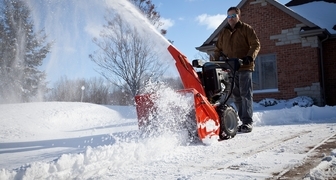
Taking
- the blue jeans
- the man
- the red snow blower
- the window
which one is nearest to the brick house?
the window

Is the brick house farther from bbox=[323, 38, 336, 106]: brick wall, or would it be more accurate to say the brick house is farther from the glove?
the glove

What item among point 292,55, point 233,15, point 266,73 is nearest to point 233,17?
point 233,15

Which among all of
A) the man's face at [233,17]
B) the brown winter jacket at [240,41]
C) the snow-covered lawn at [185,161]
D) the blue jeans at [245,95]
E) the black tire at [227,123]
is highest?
the man's face at [233,17]

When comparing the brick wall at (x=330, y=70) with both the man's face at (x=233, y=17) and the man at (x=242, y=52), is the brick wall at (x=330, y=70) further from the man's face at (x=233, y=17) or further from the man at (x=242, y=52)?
the man's face at (x=233, y=17)

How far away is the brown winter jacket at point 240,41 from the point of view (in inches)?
164

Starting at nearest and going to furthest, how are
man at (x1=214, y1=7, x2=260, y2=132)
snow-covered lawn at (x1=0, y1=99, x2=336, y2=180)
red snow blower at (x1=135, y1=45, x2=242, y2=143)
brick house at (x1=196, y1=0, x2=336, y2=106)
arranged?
snow-covered lawn at (x1=0, y1=99, x2=336, y2=180) < red snow blower at (x1=135, y1=45, x2=242, y2=143) < man at (x1=214, y1=7, x2=260, y2=132) < brick house at (x1=196, y1=0, x2=336, y2=106)

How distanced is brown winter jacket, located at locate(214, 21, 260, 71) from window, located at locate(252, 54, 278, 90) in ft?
23.3

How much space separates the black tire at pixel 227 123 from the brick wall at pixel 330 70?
9055 millimetres

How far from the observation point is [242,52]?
14.1 feet

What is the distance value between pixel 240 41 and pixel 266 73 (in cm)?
746

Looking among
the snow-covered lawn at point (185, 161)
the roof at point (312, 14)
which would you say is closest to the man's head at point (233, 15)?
the snow-covered lawn at point (185, 161)

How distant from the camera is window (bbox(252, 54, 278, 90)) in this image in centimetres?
1102

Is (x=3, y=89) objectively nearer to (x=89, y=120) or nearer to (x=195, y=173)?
(x=89, y=120)

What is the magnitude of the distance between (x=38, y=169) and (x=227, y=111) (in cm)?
236
